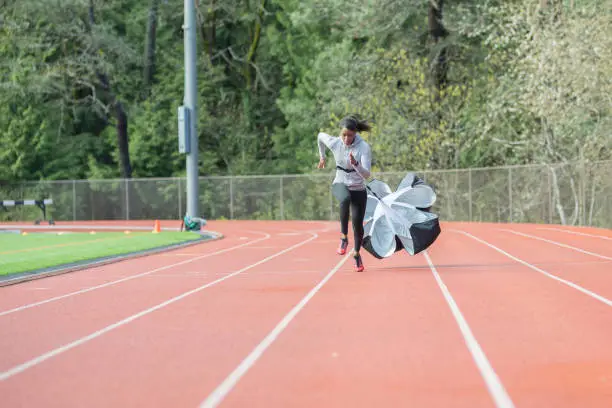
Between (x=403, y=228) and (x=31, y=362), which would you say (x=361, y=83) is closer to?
(x=403, y=228)

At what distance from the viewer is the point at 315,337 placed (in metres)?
9.33

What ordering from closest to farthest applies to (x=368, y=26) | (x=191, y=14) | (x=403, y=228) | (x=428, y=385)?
1. (x=428, y=385)
2. (x=403, y=228)
3. (x=191, y=14)
4. (x=368, y=26)

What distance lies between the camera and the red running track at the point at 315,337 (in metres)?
6.91

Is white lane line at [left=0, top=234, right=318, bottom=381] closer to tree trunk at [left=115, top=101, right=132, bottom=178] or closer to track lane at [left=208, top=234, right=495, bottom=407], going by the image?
track lane at [left=208, top=234, right=495, bottom=407]

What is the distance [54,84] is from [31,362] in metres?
42.9

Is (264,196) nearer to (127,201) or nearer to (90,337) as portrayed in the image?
(127,201)

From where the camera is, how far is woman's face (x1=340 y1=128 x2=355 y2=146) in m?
15.3

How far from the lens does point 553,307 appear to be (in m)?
11.3

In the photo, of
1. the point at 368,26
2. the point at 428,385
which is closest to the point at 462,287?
the point at 428,385

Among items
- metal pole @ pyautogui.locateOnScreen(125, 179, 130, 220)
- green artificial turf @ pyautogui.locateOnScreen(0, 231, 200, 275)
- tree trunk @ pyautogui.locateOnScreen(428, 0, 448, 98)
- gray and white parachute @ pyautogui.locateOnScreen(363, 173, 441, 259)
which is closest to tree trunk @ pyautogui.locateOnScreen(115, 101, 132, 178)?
metal pole @ pyautogui.locateOnScreen(125, 179, 130, 220)

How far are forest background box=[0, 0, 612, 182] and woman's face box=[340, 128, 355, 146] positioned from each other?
51.4 ft

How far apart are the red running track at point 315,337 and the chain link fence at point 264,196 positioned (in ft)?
67.1

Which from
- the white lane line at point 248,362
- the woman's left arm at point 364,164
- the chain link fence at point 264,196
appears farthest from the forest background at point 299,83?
the white lane line at point 248,362

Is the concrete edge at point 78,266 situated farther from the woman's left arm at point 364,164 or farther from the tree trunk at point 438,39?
the tree trunk at point 438,39
